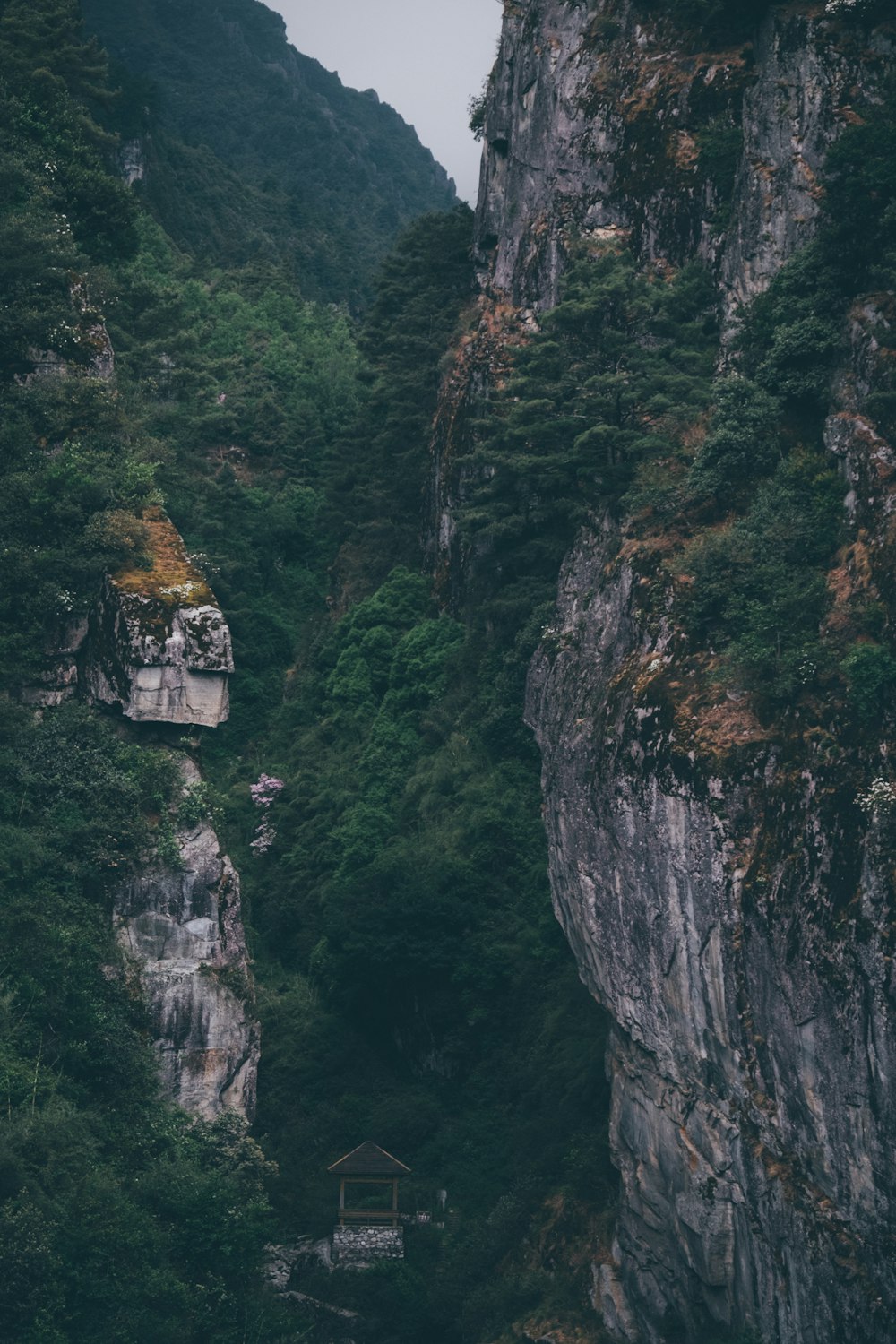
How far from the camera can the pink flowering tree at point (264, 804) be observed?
4231cm

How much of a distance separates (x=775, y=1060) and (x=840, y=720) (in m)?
5.27

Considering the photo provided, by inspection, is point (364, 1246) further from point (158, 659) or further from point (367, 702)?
point (367, 702)

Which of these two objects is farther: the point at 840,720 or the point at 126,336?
the point at 126,336

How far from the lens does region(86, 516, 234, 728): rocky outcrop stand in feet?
113

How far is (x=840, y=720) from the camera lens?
25828 mm

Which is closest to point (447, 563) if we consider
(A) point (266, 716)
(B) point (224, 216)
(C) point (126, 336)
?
(A) point (266, 716)

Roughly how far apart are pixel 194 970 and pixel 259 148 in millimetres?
95375

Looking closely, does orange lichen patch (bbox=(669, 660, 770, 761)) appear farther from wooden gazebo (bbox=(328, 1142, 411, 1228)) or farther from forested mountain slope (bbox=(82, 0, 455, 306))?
forested mountain slope (bbox=(82, 0, 455, 306))

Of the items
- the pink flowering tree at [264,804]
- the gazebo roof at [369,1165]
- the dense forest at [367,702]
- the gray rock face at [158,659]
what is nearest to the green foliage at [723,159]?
the dense forest at [367,702]

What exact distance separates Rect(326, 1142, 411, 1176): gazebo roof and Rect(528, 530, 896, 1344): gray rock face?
4.97 m

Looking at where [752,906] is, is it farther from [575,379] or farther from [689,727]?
[575,379]

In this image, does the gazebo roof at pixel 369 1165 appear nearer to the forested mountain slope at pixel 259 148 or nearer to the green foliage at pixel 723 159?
the green foliage at pixel 723 159

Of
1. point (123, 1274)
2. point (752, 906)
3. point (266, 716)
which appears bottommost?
point (123, 1274)

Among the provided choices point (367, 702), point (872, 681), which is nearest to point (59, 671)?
point (367, 702)
